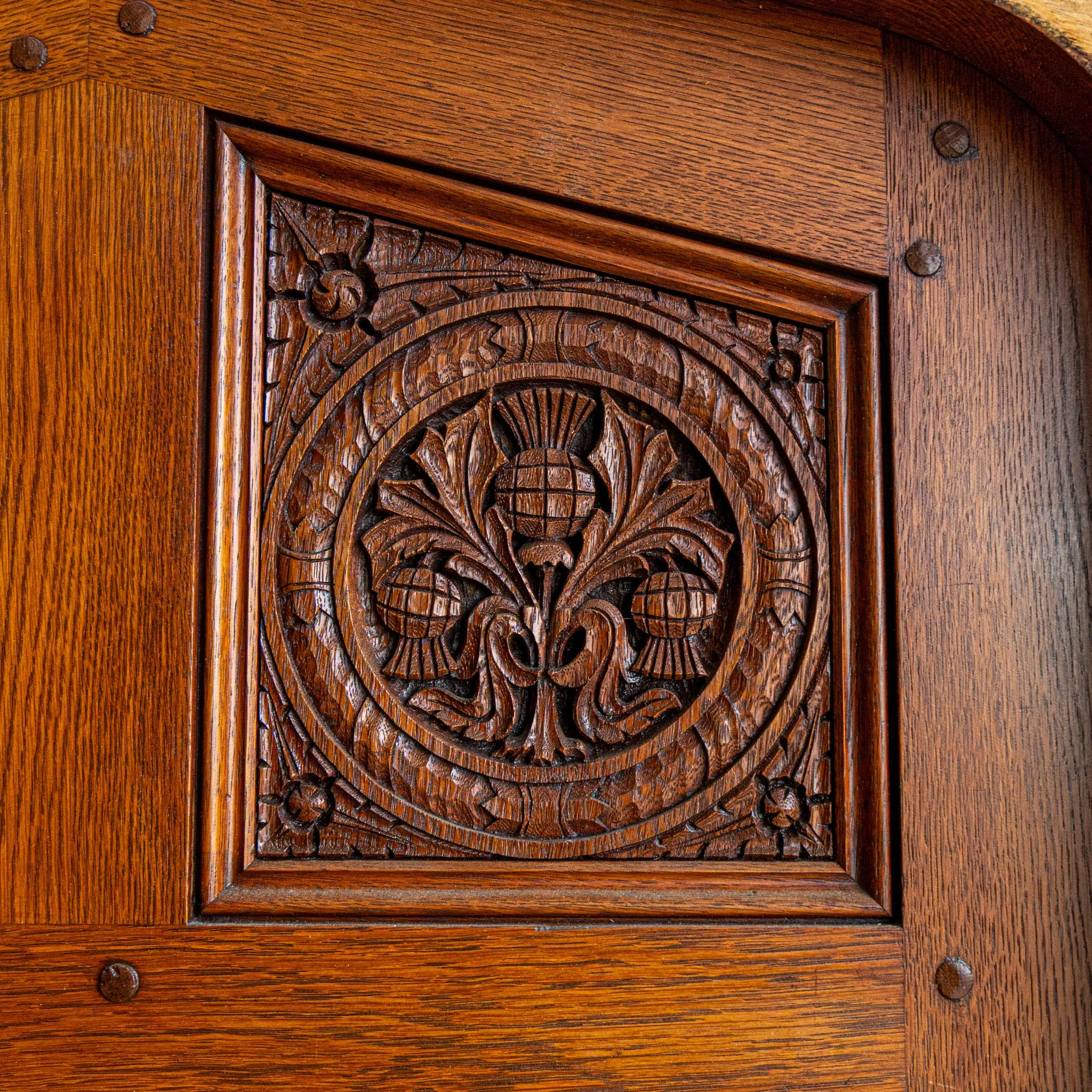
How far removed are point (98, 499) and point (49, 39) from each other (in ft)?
0.96

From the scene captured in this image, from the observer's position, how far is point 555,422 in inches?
23.7

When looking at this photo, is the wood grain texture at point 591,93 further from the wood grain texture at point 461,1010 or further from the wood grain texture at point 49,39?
the wood grain texture at point 461,1010

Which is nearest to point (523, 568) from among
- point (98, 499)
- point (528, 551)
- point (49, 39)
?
point (528, 551)

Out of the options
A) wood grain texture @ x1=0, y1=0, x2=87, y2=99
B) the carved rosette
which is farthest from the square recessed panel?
wood grain texture @ x1=0, y1=0, x2=87, y2=99

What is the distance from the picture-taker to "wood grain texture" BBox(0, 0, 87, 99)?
0.57 meters

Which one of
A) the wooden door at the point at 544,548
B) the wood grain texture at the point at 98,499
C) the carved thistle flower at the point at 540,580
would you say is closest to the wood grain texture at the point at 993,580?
the wooden door at the point at 544,548

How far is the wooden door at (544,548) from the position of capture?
1.80 ft

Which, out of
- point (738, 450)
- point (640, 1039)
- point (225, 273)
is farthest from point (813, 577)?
point (225, 273)

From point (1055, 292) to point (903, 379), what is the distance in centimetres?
12

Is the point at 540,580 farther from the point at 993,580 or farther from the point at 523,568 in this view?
the point at 993,580

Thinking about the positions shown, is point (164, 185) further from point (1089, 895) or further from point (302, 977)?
point (1089, 895)

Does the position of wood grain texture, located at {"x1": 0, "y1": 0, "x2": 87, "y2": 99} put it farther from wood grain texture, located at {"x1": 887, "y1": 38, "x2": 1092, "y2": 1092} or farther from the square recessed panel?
wood grain texture, located at {"x1": 887, "y1": 38, "x2": 1092, "y2": 1092}

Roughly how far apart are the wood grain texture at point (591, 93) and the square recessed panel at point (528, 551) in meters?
0.03

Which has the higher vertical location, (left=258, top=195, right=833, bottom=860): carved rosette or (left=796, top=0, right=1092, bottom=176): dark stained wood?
(left=796, top=0, right=1092, bottom=176): dark stained wood
